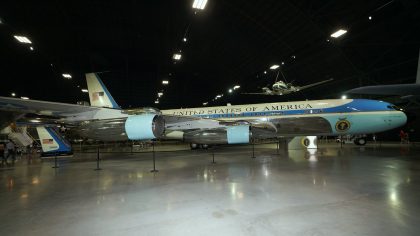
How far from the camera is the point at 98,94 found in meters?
12.4

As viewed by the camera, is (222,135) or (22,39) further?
(22,39)

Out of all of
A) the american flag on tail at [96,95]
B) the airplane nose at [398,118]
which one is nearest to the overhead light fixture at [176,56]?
the american flag on tail at [96,95]

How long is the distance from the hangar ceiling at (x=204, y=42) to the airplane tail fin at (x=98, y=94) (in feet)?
7.26

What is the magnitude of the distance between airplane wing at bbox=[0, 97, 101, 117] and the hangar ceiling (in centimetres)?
500

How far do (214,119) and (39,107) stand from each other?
842 cm

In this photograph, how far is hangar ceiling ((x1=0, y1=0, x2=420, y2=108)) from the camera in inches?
432

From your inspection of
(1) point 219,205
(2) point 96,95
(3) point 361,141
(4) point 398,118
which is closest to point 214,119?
(2) point 96,95

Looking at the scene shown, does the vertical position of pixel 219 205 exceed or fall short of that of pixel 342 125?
it falls short

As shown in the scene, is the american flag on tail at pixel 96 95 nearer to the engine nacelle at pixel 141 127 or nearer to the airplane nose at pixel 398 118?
the engine nacelle at pixel 141 127

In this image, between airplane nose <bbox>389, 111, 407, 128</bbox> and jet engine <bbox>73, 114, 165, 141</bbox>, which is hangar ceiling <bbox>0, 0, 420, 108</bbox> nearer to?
jet engine <bbox>73, 114, 165, 141</bbox>

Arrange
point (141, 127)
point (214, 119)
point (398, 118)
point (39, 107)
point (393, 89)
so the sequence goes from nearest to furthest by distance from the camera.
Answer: point (393, 89)
point (39, 107)
point (141, 127)
point (214, 119)
point (398, 118)

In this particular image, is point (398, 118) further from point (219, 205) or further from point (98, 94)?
point (98, 94)

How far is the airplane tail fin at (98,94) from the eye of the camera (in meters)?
12.3

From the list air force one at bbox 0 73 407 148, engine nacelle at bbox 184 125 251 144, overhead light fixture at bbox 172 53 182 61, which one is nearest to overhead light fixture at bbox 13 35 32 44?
air force one at bbox 0 73 407 148
